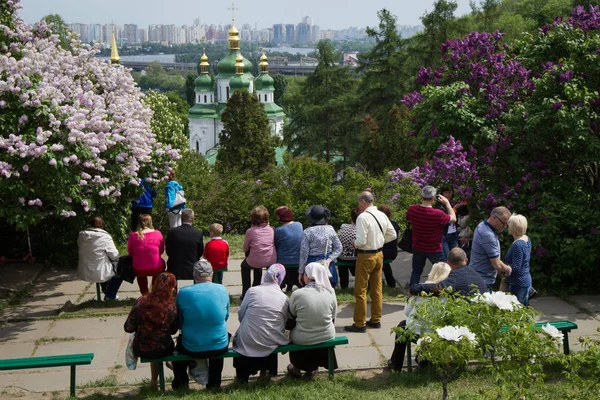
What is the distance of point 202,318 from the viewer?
7.55 meters

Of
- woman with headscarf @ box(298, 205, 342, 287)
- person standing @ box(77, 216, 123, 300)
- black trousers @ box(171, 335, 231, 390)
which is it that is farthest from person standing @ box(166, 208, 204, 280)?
black trousers @ box(171, 335, 231, 390)

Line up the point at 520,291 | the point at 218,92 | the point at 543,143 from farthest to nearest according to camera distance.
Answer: the point at 218,92 < the point at 543,143 < the point at 520,291

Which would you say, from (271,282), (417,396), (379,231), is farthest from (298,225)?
(417,396)

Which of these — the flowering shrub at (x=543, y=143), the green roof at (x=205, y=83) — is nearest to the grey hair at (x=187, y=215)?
the flowering shrub at (x=543, y=143)

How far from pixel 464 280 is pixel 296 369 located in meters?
1.89

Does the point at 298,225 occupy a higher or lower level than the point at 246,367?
higher

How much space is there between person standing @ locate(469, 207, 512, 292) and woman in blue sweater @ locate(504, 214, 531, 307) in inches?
4.1

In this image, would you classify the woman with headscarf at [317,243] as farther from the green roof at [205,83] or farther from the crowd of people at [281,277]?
the green roof at [205,83]

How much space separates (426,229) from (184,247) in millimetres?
3083

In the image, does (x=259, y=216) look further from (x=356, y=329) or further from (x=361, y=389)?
(x=361, y=389)

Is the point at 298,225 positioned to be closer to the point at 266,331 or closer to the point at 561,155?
the point at 266,331

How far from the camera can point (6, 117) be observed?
978 centimetres

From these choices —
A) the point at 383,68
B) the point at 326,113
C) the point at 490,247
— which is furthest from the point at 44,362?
the point at 326,113

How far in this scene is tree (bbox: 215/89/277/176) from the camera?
4391 cm
